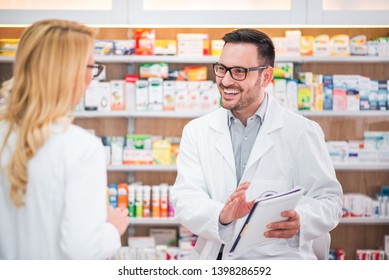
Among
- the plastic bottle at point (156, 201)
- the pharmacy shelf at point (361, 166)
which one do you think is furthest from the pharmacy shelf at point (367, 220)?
the plastic bottle at point (156, 201)

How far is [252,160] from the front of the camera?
2498mm

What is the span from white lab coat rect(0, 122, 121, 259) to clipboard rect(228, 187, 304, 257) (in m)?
0.59

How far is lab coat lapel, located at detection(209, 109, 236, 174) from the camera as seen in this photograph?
2.52 meters

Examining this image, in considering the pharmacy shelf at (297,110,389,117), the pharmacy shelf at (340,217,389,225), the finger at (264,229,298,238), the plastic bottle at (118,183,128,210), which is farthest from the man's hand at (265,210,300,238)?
the plastic bottle at (118,183,128,210)

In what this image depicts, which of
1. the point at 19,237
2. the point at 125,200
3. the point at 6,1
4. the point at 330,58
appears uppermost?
the point at 6,1

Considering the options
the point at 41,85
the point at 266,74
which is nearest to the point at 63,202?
the point at 41,85

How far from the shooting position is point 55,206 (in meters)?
1.76

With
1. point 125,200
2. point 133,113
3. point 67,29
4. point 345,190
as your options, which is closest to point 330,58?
point 345,190

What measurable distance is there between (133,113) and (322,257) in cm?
156

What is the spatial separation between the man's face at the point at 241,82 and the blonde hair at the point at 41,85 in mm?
839

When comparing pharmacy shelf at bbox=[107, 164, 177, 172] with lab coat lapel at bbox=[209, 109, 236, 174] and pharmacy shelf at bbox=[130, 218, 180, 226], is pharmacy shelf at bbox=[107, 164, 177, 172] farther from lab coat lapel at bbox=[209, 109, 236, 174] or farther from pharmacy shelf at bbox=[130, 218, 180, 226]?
lab coat lapel at bbox=[209, 109, 236, 174]

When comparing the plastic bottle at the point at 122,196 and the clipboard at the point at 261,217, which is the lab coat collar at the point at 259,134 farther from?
the plastic bottle at the point at 122,196

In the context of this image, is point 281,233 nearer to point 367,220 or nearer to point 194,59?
point 367,220
